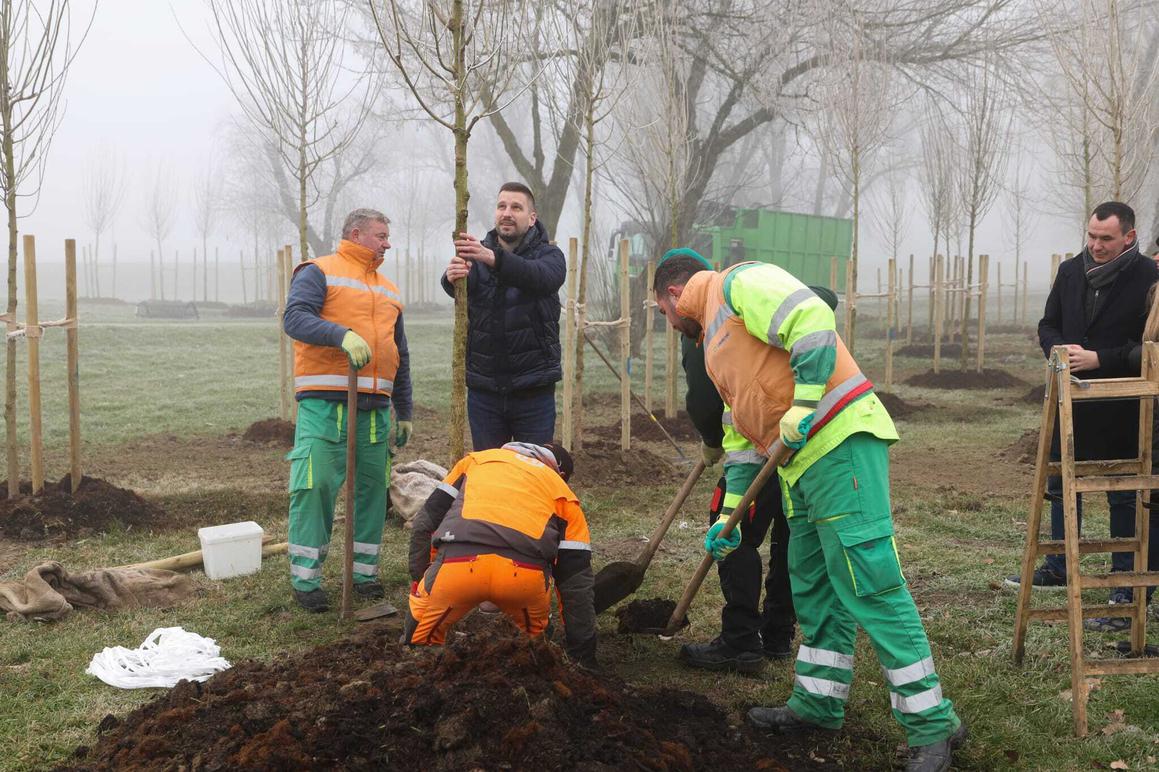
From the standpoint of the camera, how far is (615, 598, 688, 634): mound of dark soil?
4641 millimetres

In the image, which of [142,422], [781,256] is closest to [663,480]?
[142,422]

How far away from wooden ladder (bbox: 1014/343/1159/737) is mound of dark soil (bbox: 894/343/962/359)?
50.5 feet

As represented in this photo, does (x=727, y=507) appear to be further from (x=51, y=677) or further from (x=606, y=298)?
(x=606, y=298)

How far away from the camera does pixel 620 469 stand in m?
8.52

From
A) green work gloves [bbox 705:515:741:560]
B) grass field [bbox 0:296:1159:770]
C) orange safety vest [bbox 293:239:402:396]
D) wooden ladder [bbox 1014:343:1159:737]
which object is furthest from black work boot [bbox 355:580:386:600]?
wooden ladder [bbox 1014:343:1159:737]

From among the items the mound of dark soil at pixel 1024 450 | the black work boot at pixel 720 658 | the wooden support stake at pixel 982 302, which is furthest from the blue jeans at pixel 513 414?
the wooden support stake at pixel 982 302

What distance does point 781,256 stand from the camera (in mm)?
23922

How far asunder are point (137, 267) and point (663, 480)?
71639mm

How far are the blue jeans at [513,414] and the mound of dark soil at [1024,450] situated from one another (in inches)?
223

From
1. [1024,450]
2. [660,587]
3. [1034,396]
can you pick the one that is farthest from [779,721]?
[1034,396]

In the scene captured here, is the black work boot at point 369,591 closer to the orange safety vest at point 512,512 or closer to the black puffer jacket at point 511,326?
the black puffer jacket at point 511,326

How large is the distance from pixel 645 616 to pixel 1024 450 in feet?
20.3

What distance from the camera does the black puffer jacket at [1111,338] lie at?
4.65 meters

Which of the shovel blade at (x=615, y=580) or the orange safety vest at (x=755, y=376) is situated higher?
the orange safety vest at (x=755, y=376)
